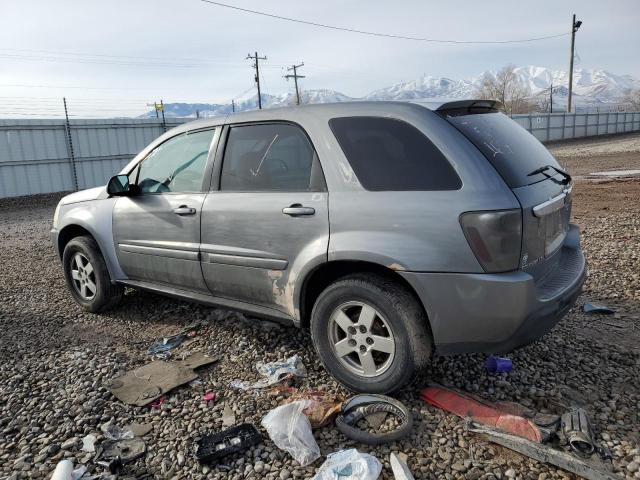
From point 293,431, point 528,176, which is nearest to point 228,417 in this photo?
point 293,431

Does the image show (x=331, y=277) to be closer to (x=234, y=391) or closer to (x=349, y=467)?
(x=234, y=391)

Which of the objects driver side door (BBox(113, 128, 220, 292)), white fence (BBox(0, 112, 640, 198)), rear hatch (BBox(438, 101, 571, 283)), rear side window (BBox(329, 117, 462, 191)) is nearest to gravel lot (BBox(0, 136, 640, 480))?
driver side door (BBox(113, 128, 220, 292))

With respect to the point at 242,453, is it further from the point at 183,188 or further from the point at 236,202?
the point at 183,188

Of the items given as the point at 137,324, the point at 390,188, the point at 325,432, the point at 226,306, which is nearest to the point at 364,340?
the point at 325,432

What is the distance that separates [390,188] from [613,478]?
173 centimetres

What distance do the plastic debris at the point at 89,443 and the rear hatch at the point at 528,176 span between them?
8.16ft

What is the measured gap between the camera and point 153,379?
11.2 ft

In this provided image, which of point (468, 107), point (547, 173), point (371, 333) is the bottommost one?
A: point (371, 333)

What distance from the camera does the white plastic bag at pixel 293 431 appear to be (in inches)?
101

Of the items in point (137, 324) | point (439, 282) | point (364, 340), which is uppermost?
point (439, 282)

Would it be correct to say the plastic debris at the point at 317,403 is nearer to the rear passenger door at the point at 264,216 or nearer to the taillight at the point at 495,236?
the rear passenger door at the point at 264,216

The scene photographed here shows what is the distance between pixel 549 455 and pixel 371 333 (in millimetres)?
1080

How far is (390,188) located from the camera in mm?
2828

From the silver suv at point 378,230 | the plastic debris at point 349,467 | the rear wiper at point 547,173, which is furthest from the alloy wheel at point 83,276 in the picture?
the rear wiper at point 547,173
